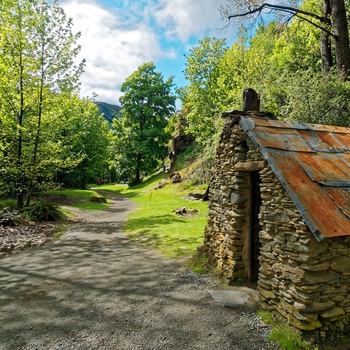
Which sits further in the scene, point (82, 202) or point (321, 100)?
point (82, 202)

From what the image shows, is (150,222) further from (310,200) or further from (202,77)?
(202,77)

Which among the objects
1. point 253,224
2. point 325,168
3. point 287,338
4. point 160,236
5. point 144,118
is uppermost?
point 144,118

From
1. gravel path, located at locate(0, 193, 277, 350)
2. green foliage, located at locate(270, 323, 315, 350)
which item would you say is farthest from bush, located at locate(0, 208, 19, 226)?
green foliage, located at locate(270, 323, 315, 350)

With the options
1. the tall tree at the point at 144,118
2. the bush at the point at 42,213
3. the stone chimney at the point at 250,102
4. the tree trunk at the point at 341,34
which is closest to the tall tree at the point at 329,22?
the tree trunk at the point at 341,34

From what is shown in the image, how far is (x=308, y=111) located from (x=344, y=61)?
3.36m

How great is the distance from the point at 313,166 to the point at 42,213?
47.5 feet

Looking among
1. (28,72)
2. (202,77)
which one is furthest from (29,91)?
(202,77)

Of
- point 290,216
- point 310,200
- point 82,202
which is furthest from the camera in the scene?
point 82,202

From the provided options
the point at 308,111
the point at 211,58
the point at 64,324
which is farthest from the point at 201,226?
the point at 211,58

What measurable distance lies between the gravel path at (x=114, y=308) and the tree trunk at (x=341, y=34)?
38.9 ft

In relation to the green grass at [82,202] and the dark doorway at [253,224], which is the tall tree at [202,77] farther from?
the dark doorway at [253,224]

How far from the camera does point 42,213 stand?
1520cm

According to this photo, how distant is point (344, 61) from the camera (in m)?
12.6

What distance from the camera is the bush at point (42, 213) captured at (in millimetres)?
14938
